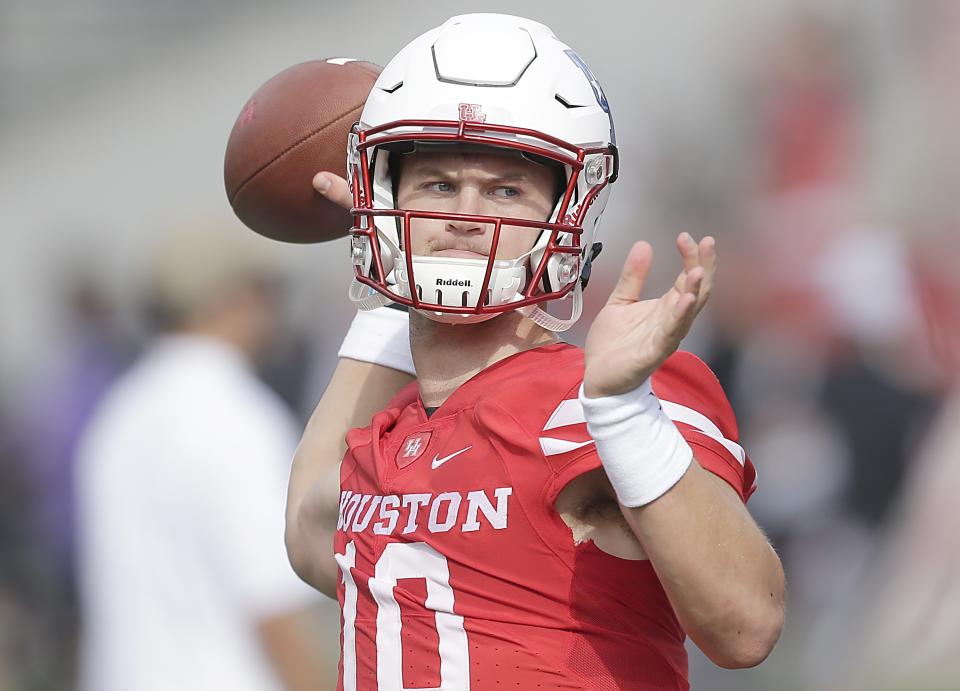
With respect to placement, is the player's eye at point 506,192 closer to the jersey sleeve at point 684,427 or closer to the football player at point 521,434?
the football player at point 521,434

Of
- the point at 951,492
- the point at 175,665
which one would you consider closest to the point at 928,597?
the point at 951,492

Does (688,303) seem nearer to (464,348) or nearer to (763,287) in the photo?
(464,348)

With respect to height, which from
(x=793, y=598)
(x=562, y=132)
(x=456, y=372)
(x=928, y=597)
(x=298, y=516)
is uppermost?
(x=562, y=132)

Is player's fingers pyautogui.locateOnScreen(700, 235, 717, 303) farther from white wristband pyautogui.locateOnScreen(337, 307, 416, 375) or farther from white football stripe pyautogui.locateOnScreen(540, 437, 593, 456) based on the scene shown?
white wristband pyautogui.locateOnScreen(337, 307, 416, 375)

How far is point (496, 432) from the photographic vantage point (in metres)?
2.16

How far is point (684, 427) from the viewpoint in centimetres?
206

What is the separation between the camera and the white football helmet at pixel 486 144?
2303mm

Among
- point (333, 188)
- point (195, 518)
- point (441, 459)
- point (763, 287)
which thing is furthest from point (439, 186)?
point (763, 287)

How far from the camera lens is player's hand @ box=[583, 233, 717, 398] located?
1.79 meters

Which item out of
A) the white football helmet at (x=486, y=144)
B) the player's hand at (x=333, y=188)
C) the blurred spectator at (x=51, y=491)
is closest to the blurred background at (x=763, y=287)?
the blurred spectator at (x=51, y=491)

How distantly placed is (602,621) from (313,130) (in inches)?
46.0

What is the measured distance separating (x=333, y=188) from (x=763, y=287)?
3.75 meters

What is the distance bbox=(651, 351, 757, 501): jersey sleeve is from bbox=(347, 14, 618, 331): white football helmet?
255mm

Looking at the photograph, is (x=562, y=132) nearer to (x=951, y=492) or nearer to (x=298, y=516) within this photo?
(x=298, y=516)
